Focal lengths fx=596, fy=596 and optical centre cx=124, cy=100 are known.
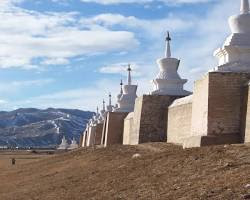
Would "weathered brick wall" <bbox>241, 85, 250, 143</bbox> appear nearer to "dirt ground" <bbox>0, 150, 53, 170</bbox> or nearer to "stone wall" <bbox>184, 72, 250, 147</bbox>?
"stone wall" <bbox>184, 72, 250, 147</bbox>

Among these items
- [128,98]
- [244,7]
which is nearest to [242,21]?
[244,7]

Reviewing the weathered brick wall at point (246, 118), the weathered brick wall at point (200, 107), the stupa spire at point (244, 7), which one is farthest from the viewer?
the stupa spire at point (244, 7)

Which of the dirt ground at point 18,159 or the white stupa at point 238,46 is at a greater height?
the white stupa at point 238,46

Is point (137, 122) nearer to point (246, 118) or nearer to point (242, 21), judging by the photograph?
point (242, 21)

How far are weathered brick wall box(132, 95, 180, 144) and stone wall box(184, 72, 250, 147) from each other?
9.55 m

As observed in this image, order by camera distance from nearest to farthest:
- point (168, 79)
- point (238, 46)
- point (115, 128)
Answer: point (238, 46)
point (168, 79)
point (115, 128)

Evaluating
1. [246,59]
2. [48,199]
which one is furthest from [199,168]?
[246,59]

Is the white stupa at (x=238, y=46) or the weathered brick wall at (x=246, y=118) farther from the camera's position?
the white stupa at (x=238, y=46)

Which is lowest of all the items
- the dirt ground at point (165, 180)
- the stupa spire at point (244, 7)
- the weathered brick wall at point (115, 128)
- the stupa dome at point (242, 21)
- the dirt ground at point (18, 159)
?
the dirt ground at point (18, 159)

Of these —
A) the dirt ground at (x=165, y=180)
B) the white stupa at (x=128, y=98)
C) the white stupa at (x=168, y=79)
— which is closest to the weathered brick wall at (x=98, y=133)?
the white stupa at (x=128, y=98)

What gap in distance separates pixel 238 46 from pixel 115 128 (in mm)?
21891

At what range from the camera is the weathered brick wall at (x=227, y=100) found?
16.9 metres

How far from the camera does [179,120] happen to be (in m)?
23.7

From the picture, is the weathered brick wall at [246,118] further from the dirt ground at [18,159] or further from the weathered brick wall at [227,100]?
the dirt ground at [18,159]
